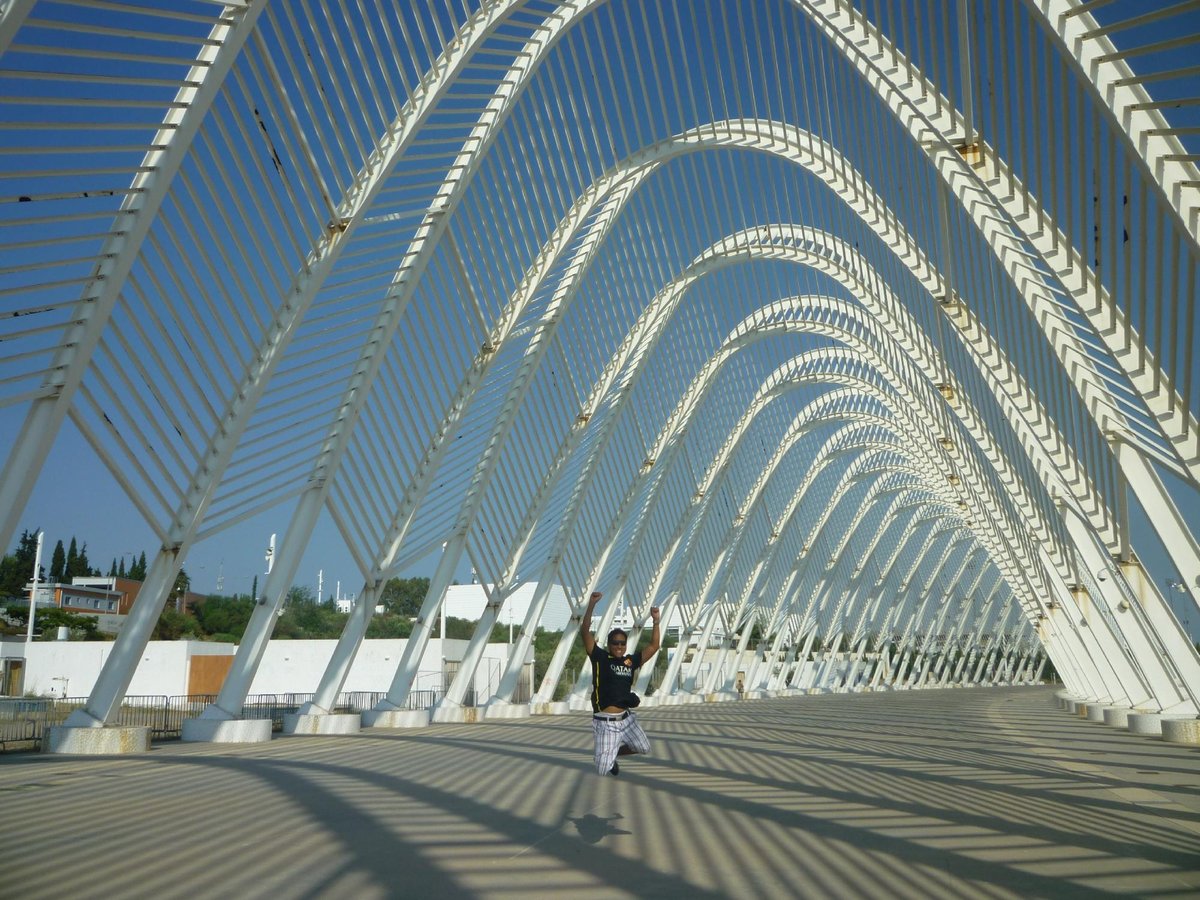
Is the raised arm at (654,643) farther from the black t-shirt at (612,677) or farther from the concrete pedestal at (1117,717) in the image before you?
the concrete pedestal at (1117,717)

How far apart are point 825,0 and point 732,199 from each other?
1159 centimetres

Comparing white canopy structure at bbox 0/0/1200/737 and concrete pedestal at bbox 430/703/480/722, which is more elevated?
white canopy structure at bbox 0/0/1200/737

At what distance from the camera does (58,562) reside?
96438 millimetres

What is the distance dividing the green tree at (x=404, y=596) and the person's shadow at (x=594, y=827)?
7523 centimetres

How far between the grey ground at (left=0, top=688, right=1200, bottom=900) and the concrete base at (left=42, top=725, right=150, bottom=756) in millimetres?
391

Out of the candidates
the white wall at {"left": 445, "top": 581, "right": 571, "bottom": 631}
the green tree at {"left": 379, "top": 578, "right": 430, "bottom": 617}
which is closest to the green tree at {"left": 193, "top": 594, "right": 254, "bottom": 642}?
the green tree at {"left": 379, "top": 578, "right": 430, "bottom": 617}

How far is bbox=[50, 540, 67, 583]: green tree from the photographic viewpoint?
9337 cm

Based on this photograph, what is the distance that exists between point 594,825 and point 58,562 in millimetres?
100323

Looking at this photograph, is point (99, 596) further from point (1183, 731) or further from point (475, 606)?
point (1183, 731)

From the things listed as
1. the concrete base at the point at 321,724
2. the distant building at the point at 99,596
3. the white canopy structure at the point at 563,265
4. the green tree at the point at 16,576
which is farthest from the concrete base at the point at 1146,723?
the distant building at the point at 99,596

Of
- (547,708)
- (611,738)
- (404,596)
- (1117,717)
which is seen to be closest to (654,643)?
(611,738)

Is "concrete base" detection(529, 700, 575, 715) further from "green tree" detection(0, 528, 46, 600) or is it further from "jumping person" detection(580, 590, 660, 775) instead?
"green tree" detection(0, 528, 46, 600)

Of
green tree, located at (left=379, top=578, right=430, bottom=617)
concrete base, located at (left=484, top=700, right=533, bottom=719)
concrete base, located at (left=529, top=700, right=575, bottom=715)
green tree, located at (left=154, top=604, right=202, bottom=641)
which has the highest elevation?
green tree, located at (left=379, top=578, right=430, bottom=617)

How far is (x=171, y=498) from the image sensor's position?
569 inches
